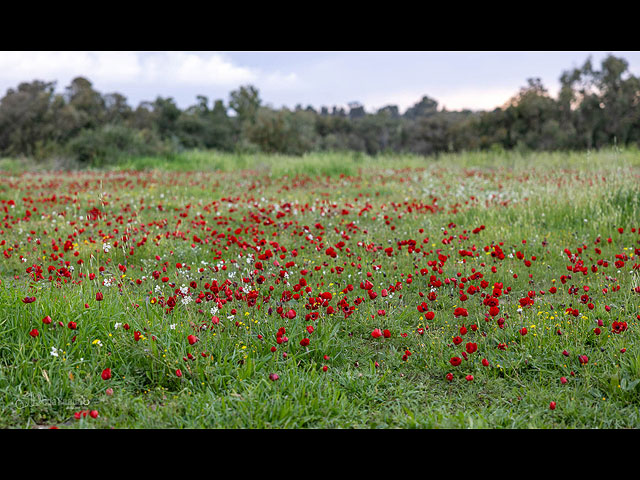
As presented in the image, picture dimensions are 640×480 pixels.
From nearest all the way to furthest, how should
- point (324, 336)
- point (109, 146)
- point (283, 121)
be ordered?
point (324, 336)
point (109, 146)
point (283, 121)

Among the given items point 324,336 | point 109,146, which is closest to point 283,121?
point 109,146

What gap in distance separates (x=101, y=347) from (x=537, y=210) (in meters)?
6.36

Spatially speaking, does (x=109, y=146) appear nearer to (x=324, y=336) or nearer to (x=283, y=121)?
(x=283, y=121)

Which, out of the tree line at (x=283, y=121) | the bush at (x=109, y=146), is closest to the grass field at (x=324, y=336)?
the bush at (x=109, y=146)

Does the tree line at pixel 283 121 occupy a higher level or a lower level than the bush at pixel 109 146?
higher

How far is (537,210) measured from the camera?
23.9 ft

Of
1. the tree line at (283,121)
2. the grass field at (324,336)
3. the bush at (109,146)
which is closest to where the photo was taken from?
the grass field at (324,336)

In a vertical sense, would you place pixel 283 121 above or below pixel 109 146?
above

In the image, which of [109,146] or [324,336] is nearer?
[324,336]

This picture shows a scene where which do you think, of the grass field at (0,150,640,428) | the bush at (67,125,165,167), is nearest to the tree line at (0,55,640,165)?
the bush at (67,125,165,167)

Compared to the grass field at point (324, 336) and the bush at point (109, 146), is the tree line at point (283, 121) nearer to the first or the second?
the bush at point (109, 146)

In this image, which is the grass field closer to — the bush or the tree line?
the bush
